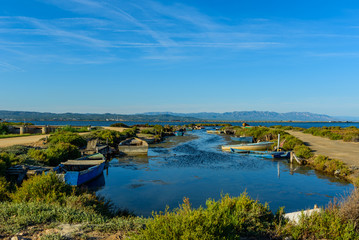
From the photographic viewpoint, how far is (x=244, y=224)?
739cm

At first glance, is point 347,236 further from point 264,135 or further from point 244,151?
point 264,135

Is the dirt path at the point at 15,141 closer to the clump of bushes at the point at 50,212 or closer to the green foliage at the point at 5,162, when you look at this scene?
the green foliage at the point at 5,162

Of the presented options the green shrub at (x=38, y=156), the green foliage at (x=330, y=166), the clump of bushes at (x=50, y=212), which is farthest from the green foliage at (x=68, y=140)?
the green foliage at (x=330, y=166)

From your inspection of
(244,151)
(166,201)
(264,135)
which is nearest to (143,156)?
(244,151)

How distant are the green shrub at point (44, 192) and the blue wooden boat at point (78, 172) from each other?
2963 millimetres

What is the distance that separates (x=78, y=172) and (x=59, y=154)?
7.72m

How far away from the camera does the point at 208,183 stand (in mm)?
18547

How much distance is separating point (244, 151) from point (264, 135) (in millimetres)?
17188

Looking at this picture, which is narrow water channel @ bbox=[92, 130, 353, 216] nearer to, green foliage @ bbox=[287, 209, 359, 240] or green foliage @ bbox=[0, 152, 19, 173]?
green foliage @ bbox=[0, 152, 19, 173]

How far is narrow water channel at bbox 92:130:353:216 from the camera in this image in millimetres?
14438

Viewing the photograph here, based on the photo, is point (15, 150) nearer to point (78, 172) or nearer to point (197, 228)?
point (78, 172)

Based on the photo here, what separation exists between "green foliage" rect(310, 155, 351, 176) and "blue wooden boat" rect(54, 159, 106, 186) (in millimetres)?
19852

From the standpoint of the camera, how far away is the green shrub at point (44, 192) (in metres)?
9.66

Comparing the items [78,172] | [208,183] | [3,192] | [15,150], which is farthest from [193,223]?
[15,150]
